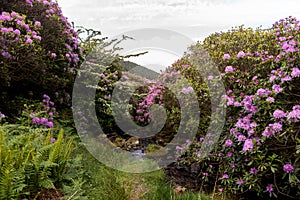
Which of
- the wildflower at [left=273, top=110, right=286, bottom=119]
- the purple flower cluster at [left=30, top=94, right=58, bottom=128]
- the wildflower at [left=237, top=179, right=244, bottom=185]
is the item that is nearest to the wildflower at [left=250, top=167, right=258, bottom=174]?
the wildflower at [left=237, top=179, right=244, bottom=185]

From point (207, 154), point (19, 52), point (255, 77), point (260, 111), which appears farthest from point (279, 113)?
point (19, 52)

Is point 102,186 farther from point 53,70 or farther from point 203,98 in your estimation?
point 53,70

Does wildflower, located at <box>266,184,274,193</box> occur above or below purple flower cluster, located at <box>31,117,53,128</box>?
below

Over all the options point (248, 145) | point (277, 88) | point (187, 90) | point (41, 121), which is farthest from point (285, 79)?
point (41, 121)

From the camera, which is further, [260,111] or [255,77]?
[255,77]

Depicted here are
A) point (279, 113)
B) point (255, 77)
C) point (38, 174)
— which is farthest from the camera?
point (255, 77)

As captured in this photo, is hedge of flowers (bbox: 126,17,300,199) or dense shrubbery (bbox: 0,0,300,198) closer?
dense shrubbery (bbox: 0,0,300,198)

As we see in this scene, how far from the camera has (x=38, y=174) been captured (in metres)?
3.25

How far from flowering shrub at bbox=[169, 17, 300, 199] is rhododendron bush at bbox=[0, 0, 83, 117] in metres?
2.92

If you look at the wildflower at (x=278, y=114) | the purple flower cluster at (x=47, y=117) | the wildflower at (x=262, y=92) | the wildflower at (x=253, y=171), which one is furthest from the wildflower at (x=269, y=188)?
the purple flower cluster at (x=47, y=117)

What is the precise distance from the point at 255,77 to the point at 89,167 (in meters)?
2.52

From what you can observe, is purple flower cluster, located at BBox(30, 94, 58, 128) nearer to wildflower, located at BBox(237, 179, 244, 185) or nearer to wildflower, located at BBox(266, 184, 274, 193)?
wildflower, located at BBox(237, 179, 244, 185)

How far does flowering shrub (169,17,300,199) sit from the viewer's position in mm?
3795

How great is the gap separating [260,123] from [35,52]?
3.60 m
